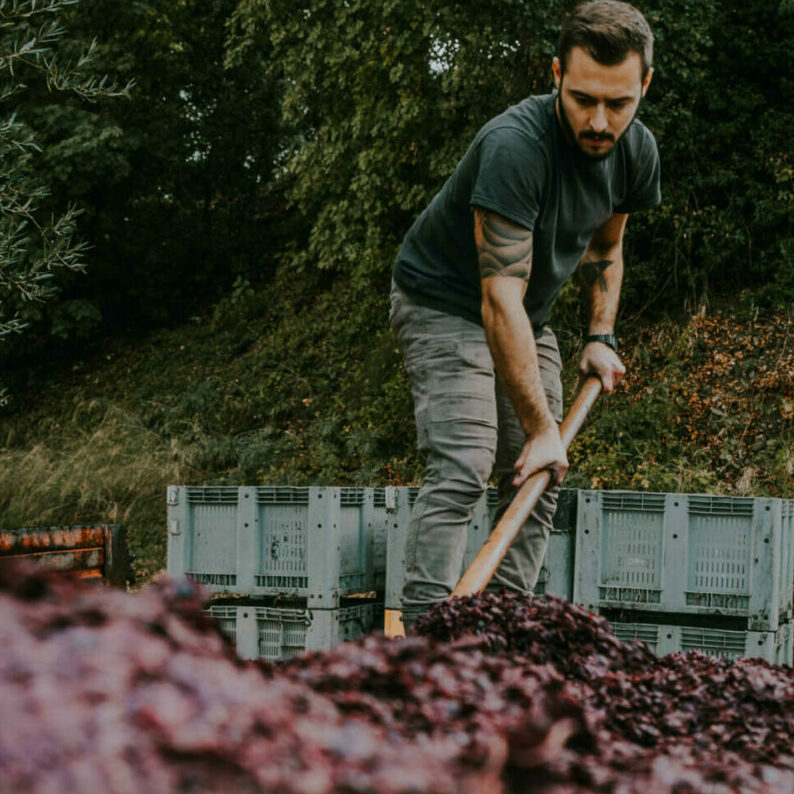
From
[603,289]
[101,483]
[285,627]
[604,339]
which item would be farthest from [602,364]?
[101,483]

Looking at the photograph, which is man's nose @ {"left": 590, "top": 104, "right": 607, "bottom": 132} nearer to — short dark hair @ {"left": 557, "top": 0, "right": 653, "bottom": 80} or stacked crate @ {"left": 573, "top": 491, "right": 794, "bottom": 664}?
short dark hair @ {"left": 557, "top": 0, "right": 653, "bottom": 80}

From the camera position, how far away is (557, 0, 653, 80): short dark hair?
→ 2828 mm

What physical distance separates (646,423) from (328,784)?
340 inches

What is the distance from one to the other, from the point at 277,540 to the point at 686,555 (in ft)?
5.30

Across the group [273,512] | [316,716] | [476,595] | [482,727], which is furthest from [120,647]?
[273,512]

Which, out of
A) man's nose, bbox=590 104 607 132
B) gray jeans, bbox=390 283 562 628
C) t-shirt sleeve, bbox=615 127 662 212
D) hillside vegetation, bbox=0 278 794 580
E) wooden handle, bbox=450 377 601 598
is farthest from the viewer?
hillside vegetation, bbox=0 278 794 580

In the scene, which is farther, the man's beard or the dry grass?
the dry grass

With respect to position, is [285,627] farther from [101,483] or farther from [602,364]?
[101,483]

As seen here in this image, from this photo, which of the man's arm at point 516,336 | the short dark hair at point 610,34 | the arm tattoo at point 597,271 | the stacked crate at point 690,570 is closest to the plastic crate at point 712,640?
the stacked crate at point 690,570

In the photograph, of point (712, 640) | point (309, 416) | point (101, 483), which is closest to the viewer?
point (712, 640)

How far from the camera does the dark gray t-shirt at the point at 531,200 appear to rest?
9.91 feet

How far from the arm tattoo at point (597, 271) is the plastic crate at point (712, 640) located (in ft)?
4.34

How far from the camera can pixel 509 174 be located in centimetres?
299

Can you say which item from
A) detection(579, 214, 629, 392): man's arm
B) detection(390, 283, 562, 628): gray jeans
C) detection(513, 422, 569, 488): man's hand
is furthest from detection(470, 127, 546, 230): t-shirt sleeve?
detection(579, 214, 629, 392): man's arm
